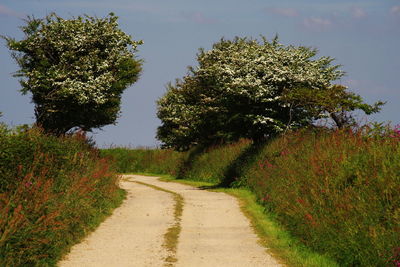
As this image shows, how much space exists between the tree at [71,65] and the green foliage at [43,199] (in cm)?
1017

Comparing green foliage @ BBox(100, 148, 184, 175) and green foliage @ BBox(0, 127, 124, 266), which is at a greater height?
green foliage @ BBox(100, 148, 184, 175)

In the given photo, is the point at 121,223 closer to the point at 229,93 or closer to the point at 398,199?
the point at 398,199

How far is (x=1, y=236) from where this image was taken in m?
10.7

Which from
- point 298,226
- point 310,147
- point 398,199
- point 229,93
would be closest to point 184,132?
point 229,93

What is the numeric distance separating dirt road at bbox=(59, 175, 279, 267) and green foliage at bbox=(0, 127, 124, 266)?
506 millimetres

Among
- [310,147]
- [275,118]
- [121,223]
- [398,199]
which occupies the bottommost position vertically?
[121,223]

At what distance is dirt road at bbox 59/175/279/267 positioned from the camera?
483 inches

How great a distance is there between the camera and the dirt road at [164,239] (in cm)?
1226

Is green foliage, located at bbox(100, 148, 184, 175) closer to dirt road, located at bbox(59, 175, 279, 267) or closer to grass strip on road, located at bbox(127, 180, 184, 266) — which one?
dirt road, located at bbox(59, 175, 279, 267)

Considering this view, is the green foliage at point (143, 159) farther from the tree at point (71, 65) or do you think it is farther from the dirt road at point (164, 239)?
the dirt road at point (164, 239)

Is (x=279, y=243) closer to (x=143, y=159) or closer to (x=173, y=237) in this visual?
(x=173, y=237)

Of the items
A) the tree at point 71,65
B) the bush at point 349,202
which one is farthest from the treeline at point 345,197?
the tree at point 71,65

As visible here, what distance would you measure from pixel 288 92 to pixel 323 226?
18.2m

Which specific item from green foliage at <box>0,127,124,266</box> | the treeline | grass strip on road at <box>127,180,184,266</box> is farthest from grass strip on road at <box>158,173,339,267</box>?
green foliage at <box>0,127,124,266</box>
